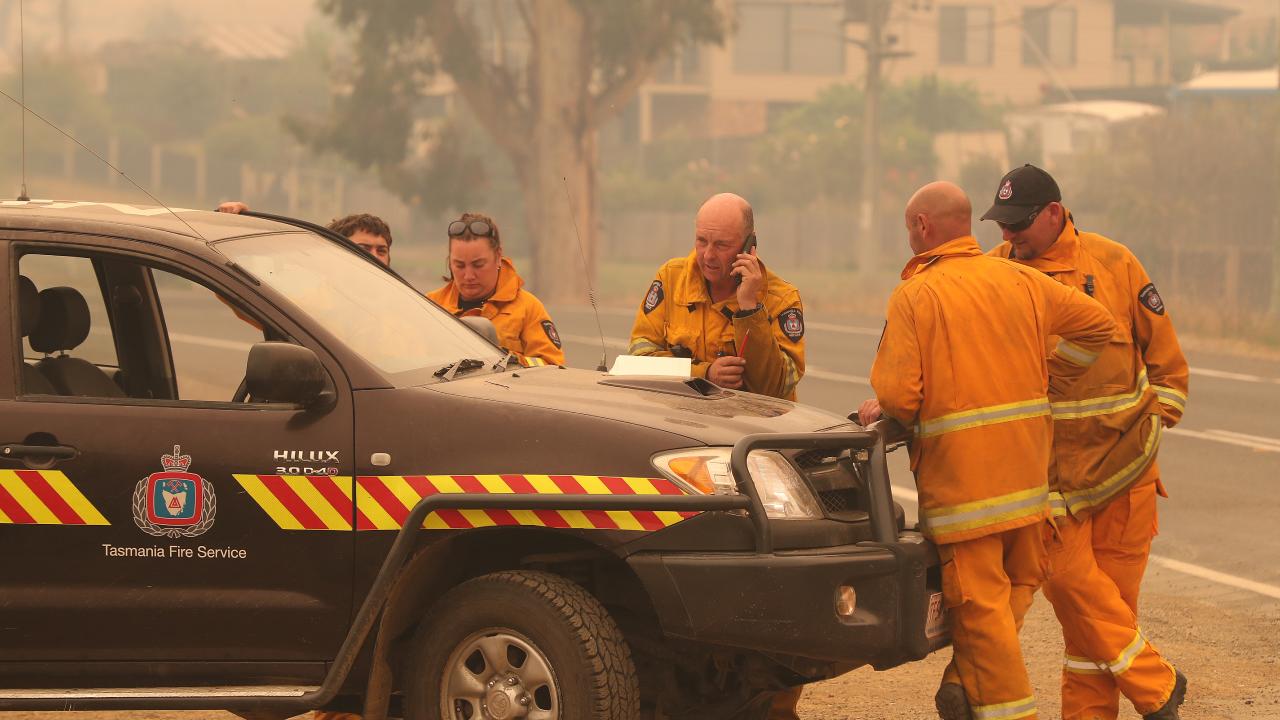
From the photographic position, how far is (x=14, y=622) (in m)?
4.97

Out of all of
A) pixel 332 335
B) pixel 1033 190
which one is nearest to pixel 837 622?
pixel 332 335

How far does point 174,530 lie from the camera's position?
4941 millimetres

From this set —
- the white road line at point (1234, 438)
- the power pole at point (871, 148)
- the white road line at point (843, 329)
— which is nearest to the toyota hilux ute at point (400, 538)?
the white road line at point (1234, 438)

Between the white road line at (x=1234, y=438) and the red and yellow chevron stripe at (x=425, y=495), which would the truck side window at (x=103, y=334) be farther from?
the white road line at (x=1234, y=438)

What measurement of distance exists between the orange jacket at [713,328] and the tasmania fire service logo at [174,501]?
1885 millimetres

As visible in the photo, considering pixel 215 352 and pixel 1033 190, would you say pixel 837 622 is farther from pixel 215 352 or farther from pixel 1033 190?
pixel 215 352

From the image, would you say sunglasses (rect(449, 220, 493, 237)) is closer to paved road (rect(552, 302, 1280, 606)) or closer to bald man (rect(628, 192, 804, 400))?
bald man (rect(628, 192, 804, 400))

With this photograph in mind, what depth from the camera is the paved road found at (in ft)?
31.8

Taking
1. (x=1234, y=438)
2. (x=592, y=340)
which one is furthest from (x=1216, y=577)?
(x=592, y=340)

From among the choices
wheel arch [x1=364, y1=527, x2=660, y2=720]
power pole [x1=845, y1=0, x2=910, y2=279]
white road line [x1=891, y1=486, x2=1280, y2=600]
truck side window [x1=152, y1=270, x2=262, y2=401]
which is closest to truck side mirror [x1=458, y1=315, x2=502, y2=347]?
wheel arch [x1=364, y1=527, x2=660, y2=720]

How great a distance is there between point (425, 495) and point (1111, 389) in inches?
104

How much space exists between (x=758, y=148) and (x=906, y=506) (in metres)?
59.4

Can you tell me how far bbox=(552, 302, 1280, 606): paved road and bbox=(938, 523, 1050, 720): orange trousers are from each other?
62 centimetres

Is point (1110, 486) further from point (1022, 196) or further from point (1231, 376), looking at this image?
point (1231, 376)
